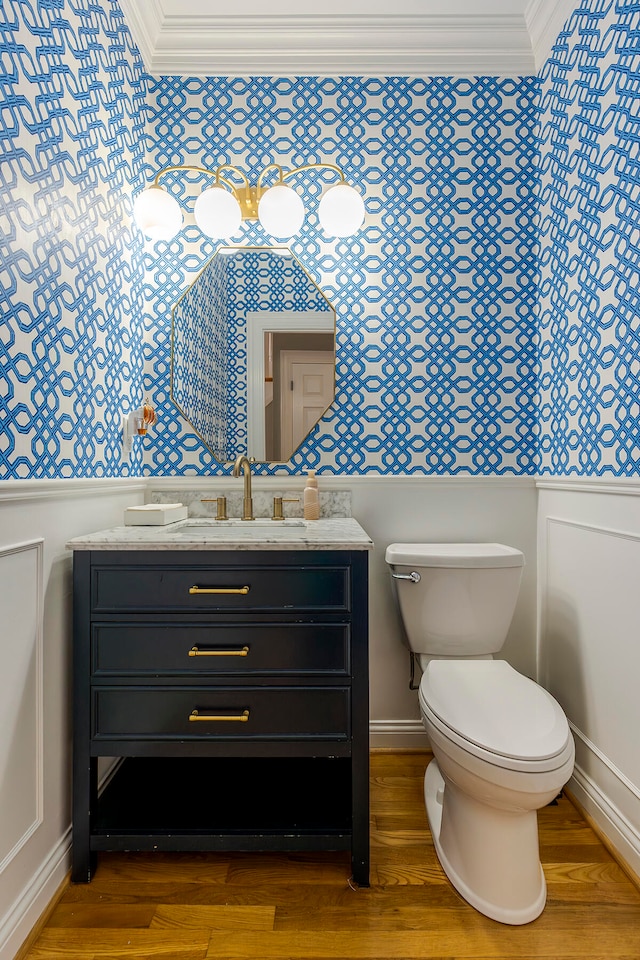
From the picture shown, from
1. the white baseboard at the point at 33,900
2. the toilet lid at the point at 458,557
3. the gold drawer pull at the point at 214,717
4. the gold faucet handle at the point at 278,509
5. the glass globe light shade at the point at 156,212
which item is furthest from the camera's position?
the gold faucet handle at the point at 278,509

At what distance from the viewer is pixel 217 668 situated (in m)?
1.42

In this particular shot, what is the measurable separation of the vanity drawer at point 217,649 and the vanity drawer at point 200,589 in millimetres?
49

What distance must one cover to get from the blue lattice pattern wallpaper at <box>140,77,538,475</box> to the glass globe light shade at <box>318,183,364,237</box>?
13cm

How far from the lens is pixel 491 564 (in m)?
1.76

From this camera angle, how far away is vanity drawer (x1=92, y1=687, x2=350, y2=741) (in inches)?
55.6

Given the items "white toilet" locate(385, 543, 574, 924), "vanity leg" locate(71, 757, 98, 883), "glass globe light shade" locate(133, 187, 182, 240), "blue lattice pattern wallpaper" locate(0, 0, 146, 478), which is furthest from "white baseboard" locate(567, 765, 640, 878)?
"glass globe light shade" locate(133, 187, 182, 240)

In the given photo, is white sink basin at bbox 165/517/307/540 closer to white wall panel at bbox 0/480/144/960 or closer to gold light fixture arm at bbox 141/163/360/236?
white wall panel at bbox 0/480/144/960

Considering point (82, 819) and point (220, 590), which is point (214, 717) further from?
point (82, 819)

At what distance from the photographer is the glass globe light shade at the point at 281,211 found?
6.31 ft

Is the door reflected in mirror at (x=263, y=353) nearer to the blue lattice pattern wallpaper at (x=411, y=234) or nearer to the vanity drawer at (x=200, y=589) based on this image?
the blue lattice pattern wallpaper at (x=411, y=234)

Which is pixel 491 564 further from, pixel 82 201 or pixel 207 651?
pixel 82 201

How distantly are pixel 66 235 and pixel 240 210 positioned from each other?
2.45 feet

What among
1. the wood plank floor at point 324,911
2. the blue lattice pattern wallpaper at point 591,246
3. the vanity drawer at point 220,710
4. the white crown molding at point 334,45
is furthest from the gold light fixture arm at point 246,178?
the wood plank floor at point 324,911

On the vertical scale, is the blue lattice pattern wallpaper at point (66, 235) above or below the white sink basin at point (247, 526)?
above
